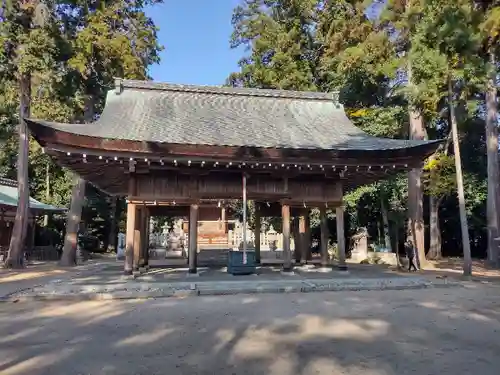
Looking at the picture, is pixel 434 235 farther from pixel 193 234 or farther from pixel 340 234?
pixel 193 234

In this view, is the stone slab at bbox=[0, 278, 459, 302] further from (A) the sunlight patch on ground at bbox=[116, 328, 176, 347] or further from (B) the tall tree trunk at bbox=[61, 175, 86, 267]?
(B) the tall tree trunk at bbox=[61, 175, 86, 267]

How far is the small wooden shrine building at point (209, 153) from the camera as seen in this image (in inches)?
444

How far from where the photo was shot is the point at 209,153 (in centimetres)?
1154

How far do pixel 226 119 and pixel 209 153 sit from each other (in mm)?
3681

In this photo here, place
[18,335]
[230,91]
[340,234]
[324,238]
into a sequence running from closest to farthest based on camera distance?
[18,335], [340,234], [324,238], [230,91]

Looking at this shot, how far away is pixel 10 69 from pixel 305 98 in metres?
12.2

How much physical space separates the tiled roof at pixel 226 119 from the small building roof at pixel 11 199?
11.9 metres

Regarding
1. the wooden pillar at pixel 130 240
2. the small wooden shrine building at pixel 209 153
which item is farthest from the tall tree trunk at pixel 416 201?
the wooden pillar at pixel 130 240

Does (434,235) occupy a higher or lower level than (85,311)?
higher

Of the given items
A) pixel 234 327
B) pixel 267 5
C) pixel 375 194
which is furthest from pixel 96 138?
pixel 267 5

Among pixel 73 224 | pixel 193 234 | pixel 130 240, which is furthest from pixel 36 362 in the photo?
pixel 73 224

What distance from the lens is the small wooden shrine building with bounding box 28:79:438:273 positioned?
444 inches

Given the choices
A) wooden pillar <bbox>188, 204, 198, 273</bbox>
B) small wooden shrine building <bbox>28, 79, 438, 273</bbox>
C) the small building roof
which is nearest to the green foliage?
the small building roof

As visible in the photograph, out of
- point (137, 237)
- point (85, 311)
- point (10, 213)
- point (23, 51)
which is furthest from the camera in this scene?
point (10, 213)
